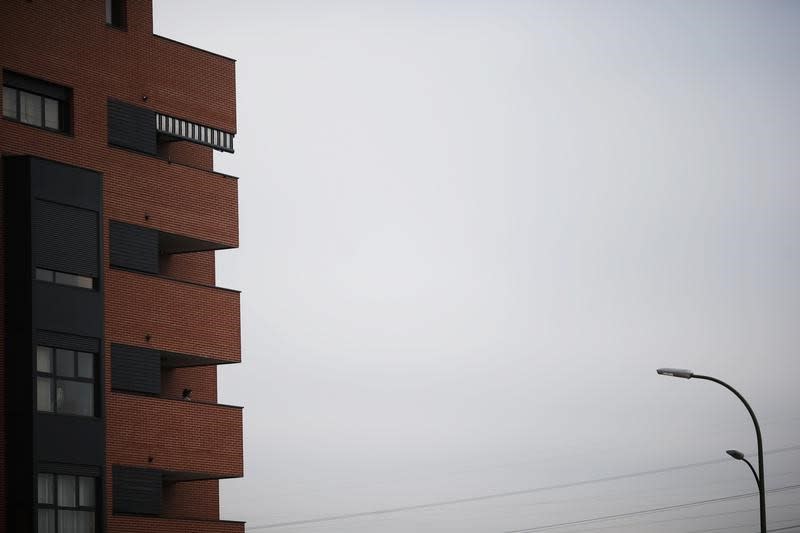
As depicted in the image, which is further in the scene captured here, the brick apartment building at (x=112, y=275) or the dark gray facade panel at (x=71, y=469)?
the brick apartment building at (x=112, y=275)

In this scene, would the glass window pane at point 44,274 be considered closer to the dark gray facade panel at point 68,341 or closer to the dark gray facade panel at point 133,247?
the dark gray facade panel at point 68,341

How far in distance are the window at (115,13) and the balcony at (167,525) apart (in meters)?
15.7

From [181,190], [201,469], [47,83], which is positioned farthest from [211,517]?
[47,83]

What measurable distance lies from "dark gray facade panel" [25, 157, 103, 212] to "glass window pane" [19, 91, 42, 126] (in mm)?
1861

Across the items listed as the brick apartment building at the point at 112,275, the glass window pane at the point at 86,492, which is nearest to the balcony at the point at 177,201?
the brick apartment building at the point at 112,275

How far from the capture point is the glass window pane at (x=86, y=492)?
46.1 metres

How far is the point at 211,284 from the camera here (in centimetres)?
5412

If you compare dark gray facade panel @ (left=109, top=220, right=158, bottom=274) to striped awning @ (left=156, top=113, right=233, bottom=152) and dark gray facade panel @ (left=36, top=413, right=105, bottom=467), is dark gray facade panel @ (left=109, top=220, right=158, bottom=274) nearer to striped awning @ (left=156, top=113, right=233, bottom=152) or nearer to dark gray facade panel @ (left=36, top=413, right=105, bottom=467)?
striped awning @ (left=156, top=113, right=233, bottom=152)

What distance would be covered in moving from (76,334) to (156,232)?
5136mm

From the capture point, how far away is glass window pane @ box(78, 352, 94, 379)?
46.9m

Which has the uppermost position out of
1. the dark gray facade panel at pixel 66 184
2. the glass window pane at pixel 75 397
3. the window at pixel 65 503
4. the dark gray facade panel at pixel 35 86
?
the dark gray facade panel at pixel 35 86

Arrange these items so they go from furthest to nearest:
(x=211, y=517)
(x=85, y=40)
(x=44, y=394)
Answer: (x=211, y=517)
(x=85, y=40)
(x=44, y=394)

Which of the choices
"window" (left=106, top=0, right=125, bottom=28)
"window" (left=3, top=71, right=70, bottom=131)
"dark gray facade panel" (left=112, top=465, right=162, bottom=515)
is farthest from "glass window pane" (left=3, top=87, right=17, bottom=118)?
"dark gray facade panel" (left=112, top=465, right=162, bottom=515)

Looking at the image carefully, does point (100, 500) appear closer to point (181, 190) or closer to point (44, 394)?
point (44, 394)
